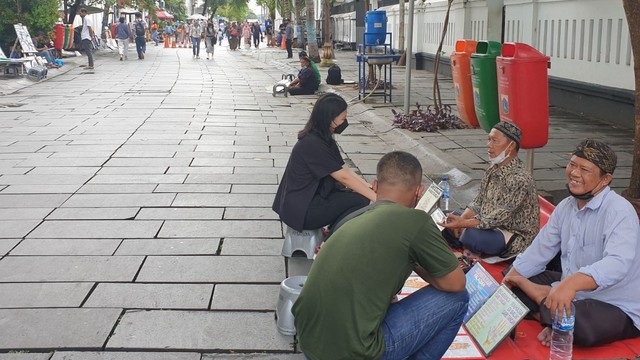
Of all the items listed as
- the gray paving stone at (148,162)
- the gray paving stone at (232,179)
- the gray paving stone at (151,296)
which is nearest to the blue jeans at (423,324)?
the gray paving stone at (151,296)

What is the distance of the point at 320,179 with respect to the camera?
16.0 feet

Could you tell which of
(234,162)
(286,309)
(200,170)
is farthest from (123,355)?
(234,162)

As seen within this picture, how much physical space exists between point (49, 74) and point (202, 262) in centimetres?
1700

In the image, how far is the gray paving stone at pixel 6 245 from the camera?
16.5 ft

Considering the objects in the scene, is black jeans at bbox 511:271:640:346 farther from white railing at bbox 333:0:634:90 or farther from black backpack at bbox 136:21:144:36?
black backpack at bbox 136:21:144:36

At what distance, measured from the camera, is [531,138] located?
237 inches

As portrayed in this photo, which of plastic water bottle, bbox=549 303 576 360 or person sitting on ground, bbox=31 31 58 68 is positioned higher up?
person sitting on ground, bbox=31 31 58 68

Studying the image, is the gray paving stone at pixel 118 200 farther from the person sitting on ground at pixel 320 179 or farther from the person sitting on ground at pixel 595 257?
the person sitting on ground at pixel 595 257

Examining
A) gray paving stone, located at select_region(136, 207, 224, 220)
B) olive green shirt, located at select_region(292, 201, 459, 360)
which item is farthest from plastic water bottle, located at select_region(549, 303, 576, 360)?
gray paving stone, located at select_region(136, 207, 224, 220)

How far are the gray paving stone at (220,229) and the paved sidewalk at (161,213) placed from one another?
16 mm

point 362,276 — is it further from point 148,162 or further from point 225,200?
point 148,162

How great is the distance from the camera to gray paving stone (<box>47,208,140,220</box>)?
590cm

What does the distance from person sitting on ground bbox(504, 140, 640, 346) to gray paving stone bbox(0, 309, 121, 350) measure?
236 centimetres

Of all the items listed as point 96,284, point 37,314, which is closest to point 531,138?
point 96,284
